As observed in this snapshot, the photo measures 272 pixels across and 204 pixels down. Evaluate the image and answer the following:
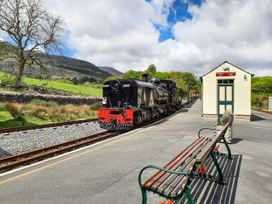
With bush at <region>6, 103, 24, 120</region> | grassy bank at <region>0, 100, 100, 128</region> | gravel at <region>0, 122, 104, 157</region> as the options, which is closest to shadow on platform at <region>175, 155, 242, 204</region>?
gravel at <region>0, 122, 104, 157</region>

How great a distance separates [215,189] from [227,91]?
54.3 feet

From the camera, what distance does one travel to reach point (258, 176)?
21.7 ft

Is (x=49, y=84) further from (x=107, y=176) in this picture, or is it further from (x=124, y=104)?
(x=107, y=176)

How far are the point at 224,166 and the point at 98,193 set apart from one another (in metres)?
3.68

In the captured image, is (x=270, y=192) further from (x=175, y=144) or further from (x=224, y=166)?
(x=175, y=144)

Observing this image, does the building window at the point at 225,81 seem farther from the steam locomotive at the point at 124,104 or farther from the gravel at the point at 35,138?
the gravel at the point at 35,138

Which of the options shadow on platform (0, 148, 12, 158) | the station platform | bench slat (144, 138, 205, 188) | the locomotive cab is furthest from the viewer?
the locomotive cab

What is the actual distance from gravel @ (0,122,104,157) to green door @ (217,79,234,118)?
9694 mm

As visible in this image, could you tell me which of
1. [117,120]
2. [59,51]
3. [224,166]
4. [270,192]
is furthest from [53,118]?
[59,51]

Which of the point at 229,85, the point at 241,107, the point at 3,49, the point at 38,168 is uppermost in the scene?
the point at 3,49

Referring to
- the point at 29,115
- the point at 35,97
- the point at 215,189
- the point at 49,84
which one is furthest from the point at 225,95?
the point at 49,84

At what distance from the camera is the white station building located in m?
20.8

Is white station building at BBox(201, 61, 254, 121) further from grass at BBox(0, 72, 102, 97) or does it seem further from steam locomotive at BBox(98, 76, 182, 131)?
grass at BBox(0, 72, 102, 97)

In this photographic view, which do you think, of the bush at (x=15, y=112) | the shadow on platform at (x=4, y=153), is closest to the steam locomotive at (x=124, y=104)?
the bush at (x=15, y=112)
